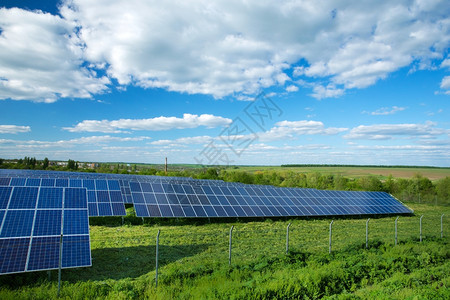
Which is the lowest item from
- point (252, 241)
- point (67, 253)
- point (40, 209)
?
point (252, 241)

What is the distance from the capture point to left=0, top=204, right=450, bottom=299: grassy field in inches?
324

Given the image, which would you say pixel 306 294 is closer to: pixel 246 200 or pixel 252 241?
pixel 252 241

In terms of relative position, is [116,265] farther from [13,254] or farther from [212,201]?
[212,201]

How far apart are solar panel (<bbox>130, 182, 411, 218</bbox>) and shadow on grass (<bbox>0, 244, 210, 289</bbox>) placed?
6500mm

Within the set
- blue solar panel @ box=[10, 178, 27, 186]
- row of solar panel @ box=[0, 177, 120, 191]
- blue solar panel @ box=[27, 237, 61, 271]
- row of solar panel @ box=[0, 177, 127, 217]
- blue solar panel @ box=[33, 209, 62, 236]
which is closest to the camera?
blue solar panel @ box=[27, 237, 61, 271]

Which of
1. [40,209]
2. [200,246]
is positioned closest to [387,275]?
[200,246]

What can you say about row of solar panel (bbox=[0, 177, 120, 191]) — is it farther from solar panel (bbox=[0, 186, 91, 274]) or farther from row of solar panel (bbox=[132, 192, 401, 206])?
solar panel (bbox=[0, 186, 91, 274])

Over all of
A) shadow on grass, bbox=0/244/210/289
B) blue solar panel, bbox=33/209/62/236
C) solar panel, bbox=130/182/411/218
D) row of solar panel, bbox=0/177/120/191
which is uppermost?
row of solar panel, bbox=0/177/120/191

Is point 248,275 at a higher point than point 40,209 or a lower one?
lower

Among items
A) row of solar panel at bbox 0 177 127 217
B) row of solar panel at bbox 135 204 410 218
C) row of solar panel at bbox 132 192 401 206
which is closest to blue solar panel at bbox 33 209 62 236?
row of solar panel at bbox 0 177 127 217

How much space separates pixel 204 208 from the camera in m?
22.7

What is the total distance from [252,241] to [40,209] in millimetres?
10941

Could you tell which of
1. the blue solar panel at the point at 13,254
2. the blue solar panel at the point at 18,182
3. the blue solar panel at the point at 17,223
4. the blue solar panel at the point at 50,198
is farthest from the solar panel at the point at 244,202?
the blue solar panel at the point at 13,254

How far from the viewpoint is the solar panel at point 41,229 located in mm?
8742
